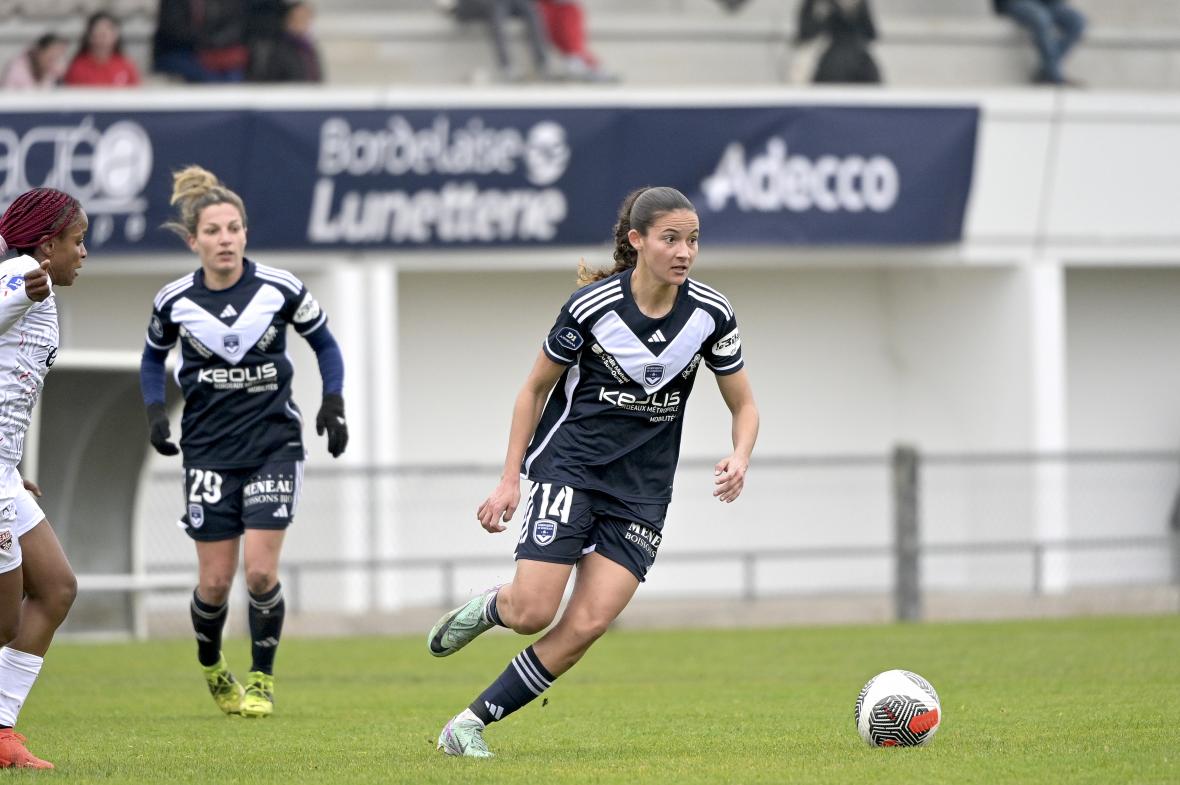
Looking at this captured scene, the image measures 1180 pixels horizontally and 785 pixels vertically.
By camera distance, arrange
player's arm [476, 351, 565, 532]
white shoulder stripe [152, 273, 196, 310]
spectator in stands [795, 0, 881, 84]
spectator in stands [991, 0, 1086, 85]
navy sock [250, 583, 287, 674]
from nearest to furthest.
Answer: player's arm [476, 351, 565, 532], white shoulder stripe [152, 273, 196, 310], navy sock [250, 583, 287, 674], spectator in stands [795, 0, 881, 84], spectator in stands [991, 0, 1086, 85]

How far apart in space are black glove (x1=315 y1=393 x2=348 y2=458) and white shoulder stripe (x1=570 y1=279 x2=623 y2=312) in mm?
2265

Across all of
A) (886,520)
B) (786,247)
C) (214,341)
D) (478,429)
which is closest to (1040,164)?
(786,247)

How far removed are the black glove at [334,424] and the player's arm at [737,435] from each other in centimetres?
239

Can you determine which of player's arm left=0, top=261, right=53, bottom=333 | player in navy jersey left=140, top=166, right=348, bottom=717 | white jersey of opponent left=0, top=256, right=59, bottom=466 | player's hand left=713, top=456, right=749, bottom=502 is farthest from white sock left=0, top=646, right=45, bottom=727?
player's hand left=713, top=456, right=749, bottom=502

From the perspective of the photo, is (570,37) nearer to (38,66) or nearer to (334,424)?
(38,66)

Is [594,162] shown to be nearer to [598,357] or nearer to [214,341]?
[214,341]

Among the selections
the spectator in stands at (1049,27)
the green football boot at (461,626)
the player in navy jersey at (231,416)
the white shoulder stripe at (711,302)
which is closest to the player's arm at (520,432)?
the green football boot at (461,626)

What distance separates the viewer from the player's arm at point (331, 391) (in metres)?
8.84

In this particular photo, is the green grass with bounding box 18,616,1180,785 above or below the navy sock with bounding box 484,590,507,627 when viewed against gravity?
below

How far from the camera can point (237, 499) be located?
8945 millimetres

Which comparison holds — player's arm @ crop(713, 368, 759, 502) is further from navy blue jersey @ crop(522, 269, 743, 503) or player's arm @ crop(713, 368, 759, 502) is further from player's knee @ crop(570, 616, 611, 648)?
player's knee @ crop(570, 616, 611, 648)

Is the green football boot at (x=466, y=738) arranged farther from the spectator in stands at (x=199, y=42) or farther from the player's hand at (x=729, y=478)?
the spectator in stands at (x=199, y=42)

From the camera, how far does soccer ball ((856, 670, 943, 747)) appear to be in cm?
701

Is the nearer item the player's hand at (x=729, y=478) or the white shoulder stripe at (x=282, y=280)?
the player's hand at (x=729, y=478)
